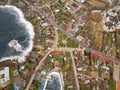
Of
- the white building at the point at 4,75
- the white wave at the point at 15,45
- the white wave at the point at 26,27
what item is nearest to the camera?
the white building at the point at 4,75

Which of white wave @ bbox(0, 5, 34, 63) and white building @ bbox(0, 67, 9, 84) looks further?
white wave @ bbox(0, 5, 34, 63)

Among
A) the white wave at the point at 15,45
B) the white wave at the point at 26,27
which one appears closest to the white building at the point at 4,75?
the white wave at the point at 26,27

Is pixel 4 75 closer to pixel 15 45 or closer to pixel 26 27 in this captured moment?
pixel 15 45

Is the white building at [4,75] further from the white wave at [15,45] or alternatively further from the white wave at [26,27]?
the white wave at [15,45]

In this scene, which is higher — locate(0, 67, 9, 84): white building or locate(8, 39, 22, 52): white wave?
locate(8, 39, 22, 52): white wave

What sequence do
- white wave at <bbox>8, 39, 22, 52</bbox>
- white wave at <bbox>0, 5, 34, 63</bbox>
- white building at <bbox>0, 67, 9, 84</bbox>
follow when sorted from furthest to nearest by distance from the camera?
white wave at <bbox>8, 39, 22, 52</bbox> → white wave at <bbox>0, 5, 34, 63</bbox> → white building at <bbox>0, 67, 9, 84</bbox>

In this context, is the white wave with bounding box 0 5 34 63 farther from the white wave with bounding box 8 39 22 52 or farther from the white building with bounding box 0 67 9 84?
the white building with bounding box 0 67 9 84

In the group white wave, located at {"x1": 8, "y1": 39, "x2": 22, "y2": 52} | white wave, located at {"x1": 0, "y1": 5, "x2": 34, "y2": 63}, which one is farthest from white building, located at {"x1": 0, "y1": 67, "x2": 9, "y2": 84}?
white wave, located at {"x1": 8, "y1": 39, "x2": 22, "y2": 52}

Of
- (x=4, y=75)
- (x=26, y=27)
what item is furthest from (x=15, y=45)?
(x=4, y=75)

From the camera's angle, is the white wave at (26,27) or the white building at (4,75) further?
the white wave at (26,27)

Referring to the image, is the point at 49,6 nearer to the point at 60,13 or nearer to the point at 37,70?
the point at 60,13

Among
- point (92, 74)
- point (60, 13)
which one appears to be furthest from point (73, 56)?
point (60, 13)
